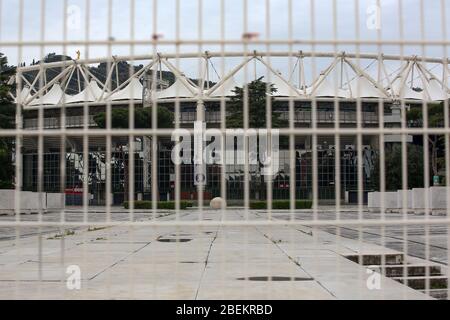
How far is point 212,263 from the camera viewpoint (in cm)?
824

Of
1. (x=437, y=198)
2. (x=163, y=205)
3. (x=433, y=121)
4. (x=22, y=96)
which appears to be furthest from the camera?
(x=163, y=205)

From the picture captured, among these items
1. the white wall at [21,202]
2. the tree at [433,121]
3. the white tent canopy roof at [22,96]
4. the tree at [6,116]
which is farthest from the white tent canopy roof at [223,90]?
the white wall at [21,202]

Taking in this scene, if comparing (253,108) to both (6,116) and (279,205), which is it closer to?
(279,205)

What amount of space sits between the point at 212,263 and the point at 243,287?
90.3 inches

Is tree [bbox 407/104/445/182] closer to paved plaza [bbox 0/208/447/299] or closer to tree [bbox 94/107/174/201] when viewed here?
paved plaza [bbox 0/208/447/299]

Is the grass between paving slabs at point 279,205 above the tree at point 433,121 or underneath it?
underneath

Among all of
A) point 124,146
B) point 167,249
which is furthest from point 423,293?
point 124,146

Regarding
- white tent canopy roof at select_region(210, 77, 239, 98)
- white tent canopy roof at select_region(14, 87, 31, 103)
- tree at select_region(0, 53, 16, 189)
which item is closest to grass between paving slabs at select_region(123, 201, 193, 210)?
white tent canopy roof at select_region(210, 77, 239, 98)

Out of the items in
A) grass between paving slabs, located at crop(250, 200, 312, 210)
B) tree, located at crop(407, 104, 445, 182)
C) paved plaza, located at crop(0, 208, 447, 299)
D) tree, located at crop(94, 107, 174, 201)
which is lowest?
grass between paving slabs, located at crop(250, 200, 312, 210)

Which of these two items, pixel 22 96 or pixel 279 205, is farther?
pixel 279 205

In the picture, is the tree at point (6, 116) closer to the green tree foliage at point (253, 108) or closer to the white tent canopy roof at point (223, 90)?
the white tent canopy roof at point (223, 90)

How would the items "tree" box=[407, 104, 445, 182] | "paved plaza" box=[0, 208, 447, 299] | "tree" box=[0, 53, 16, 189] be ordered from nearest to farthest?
"paved plaza" box=[0, 208, 447, 299] < "tree" box=[407, 104, 445, 182] < "tree" box=[0, 53, 16, 189]

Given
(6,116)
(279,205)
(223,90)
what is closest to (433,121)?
(279,205)

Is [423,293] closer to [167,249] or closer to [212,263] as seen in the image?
[212,263]
